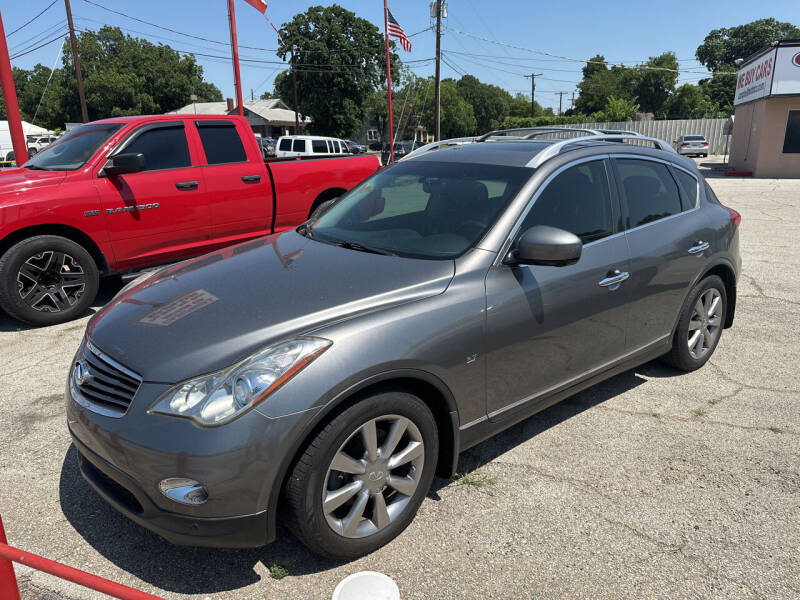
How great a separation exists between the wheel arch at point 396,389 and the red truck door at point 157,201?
4.45 metres

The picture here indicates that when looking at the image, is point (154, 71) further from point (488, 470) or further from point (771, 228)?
point (488, 470)

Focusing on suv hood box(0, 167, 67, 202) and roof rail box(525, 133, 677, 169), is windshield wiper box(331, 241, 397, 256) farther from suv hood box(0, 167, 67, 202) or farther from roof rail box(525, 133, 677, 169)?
suv hood box(0, 167, 67, 202)

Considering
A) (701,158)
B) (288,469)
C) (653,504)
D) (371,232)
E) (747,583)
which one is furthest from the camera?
(701,158)

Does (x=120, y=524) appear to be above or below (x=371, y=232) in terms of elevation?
below

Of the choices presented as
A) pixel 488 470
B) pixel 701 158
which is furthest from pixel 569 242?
pixel 701 158

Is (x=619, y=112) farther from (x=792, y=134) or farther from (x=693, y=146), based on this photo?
(x=792, y=134)

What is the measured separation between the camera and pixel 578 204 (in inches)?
132

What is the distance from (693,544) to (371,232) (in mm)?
2266

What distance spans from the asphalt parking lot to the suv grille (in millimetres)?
712

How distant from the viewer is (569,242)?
9.07 feet

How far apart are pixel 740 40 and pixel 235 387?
119 metres

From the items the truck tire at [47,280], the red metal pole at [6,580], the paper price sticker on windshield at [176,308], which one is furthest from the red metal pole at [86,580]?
the truck tire at [47,280]

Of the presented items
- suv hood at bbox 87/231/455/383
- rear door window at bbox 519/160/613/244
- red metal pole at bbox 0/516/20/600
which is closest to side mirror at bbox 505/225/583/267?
rear door window at bbox 519/160/613/244

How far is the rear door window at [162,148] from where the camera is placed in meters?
Answer: 6.06
